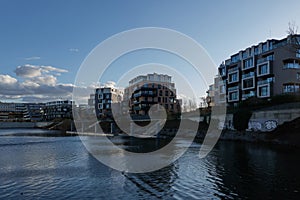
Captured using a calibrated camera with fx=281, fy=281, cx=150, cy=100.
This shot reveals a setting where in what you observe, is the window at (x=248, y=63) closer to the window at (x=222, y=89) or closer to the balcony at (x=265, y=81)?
the balcony at (x=265, y=81)

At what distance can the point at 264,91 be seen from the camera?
199 ft

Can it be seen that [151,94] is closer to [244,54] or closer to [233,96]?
[233,96]

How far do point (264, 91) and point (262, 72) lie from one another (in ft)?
14.2

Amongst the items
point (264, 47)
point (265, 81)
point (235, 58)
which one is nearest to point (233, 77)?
point (235, 58)

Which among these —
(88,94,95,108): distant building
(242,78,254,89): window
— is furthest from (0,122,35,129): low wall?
(242,78,254,89): window

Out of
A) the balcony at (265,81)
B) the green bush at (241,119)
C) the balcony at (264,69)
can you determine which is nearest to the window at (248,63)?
the balcony at (264,69)

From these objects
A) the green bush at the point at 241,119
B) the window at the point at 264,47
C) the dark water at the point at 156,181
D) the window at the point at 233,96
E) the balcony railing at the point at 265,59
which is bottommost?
the dark water at the point at 156,181

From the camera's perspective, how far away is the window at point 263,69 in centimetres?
5979

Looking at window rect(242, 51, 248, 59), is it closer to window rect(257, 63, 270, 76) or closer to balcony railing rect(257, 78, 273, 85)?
window rect(257, 63, 270, 76)

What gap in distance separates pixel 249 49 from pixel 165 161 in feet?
180

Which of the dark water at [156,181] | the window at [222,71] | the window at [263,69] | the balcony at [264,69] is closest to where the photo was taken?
the dark water at [156,181]

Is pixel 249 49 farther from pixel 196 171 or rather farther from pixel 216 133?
pixel 196 171

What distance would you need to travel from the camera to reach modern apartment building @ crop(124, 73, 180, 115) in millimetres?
112625

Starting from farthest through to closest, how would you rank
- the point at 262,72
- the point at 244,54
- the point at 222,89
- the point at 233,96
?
1. the point at 222,89
2. the point at 233,96
3. the point at 244,54
4. the point at 262,72
